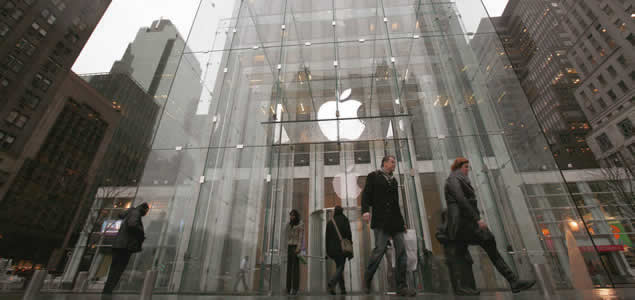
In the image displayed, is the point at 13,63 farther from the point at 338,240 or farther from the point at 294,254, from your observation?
the point at 338,240

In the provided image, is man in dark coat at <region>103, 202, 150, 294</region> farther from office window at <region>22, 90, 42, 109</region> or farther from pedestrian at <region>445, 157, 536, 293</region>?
office window at <region>22, 90, 42, 109</region>

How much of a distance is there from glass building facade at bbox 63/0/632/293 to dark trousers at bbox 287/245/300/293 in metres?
0.38

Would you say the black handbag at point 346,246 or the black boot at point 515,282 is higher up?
the black handbag at point 346,246

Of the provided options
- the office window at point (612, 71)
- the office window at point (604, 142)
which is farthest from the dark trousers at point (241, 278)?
the office window at point (612, 71)

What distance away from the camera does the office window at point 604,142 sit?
1959cm

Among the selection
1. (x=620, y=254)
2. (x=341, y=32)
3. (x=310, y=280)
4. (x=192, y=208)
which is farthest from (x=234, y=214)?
(x=620, y=254)

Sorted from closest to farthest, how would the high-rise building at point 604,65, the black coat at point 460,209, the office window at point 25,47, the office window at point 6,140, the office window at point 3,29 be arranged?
1. the black coat at point 460,209
2. the office window at point 3,29
3. the high-rise building at point 604,65
4. the office window at point 6,140
5. the office window at point 25,47

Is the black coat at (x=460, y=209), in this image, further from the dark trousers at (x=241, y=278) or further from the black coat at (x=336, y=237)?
the dark trousers at (x=241, y=278)

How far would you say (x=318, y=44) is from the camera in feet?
30.5

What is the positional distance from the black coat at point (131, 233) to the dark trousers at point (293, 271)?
2.60 meters

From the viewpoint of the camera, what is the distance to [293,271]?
15.0 ft

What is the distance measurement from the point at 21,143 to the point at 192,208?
36169mm

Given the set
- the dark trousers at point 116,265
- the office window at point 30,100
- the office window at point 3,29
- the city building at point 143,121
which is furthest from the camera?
the office window at point 30,100

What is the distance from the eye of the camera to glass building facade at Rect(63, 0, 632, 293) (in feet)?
15.8
